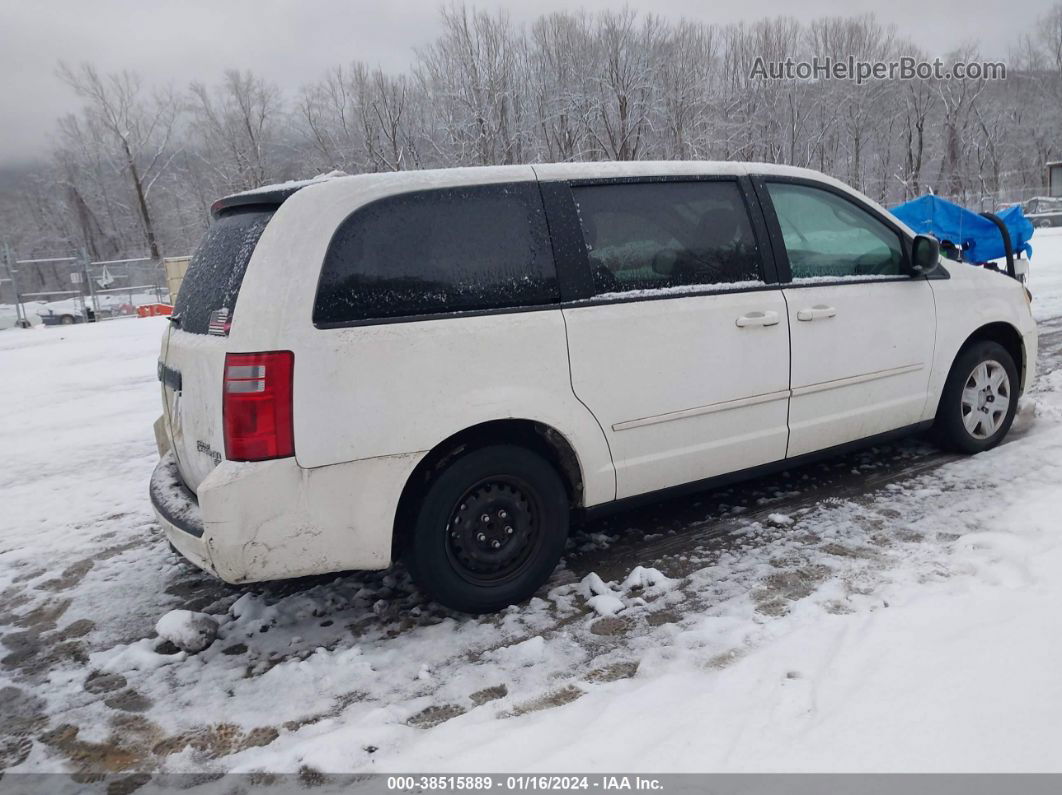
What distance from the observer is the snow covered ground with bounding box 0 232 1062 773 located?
2.33 meters

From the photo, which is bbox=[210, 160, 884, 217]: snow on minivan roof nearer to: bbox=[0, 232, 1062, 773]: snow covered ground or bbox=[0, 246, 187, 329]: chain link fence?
bbox=[0, 232, 1062, 773]: snow covered ground

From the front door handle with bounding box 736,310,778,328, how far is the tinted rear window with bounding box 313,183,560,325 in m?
1.02

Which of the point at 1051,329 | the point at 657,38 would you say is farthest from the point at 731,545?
the point at 657,38

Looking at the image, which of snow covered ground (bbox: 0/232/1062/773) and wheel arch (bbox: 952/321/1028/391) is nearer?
snow covered ground (bbox: 0/232/1062/773)

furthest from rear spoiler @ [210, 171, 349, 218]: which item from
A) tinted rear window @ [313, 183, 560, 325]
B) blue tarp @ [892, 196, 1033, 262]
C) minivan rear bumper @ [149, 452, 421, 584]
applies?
blue tarp @ [892, 196, 1033, 262]

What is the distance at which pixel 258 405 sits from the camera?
2707 millimetres

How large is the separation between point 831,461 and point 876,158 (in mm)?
57520

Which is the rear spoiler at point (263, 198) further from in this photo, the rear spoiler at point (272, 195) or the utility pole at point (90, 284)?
the utility pole at point (90, 284)

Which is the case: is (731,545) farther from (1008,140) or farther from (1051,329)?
(1008,140)

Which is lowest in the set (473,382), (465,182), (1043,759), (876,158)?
(1043,759)

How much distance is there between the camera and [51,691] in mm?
2908

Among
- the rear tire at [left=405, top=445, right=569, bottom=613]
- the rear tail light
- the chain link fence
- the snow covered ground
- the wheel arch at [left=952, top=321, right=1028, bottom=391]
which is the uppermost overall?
the chain link fence

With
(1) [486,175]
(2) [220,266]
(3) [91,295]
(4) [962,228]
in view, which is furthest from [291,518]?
(3) [91,295]

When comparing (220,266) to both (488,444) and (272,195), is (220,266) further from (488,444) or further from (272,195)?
(488,444)
